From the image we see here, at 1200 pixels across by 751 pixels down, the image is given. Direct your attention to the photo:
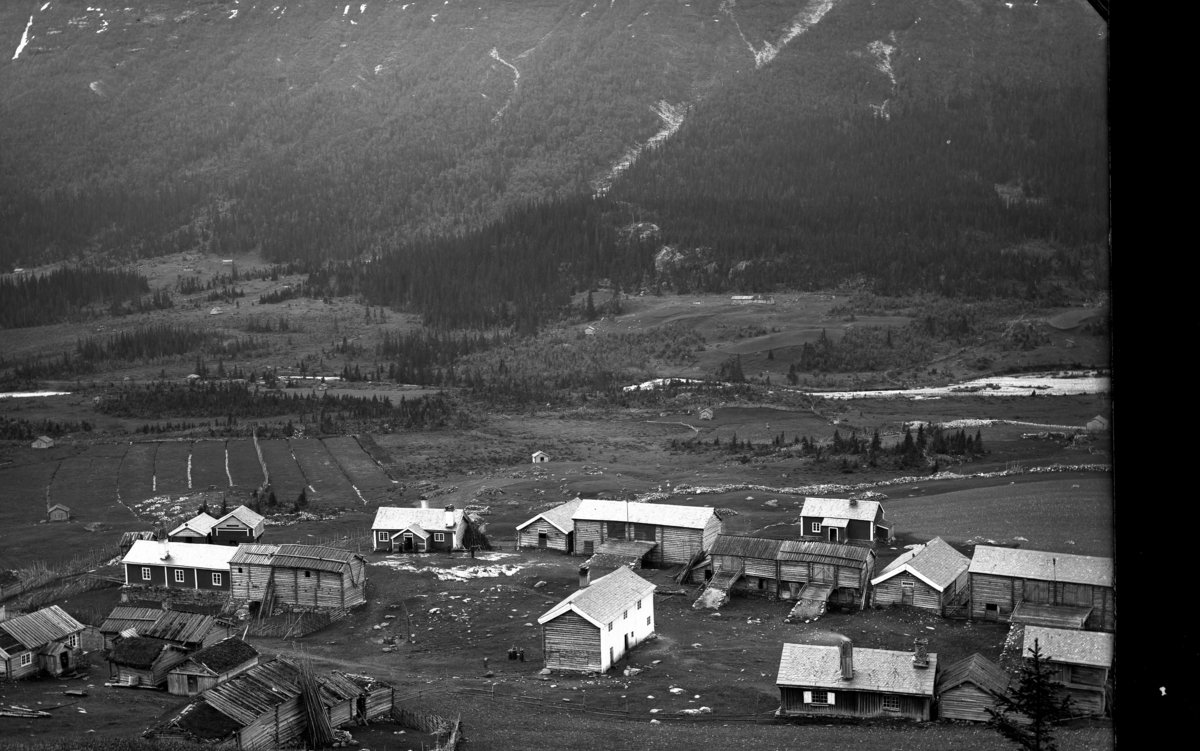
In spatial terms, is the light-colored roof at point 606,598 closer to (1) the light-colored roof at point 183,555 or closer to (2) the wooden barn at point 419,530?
(2) the wooden barn at point 419,530

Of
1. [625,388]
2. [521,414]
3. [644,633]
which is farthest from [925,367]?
[644,633]

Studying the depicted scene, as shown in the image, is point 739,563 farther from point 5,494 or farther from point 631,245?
point 631,245

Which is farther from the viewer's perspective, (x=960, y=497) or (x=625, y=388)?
(x=625, y=388)

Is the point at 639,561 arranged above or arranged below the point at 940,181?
below

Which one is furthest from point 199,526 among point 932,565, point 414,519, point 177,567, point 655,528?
point 932,565

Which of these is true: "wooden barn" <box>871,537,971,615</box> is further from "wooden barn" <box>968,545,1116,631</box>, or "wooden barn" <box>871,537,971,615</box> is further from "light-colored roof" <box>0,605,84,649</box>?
"light-colored roof" <box>0,605,84,649</box>
